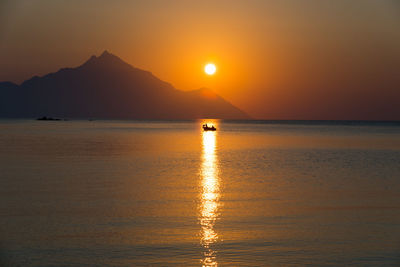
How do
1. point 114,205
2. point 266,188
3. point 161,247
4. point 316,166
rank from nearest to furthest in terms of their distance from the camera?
point 161,247 < point 114,205 < point 266,188 < point 316,166

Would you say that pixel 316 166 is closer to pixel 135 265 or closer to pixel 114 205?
pixel 114 205

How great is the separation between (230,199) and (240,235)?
637cm

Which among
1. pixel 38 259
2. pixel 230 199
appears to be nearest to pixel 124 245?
pixel 38 259

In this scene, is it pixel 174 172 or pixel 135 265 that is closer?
pixel 135 265

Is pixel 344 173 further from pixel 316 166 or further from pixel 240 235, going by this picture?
pixel 240 235

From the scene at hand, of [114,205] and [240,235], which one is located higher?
[114,205]

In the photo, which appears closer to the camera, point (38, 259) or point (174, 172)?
point (38, 259)

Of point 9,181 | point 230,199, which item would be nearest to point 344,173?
point 230,199

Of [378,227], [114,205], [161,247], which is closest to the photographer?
[161,247]

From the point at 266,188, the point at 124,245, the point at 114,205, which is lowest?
the point at 124,245

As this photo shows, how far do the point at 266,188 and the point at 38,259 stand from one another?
14.9 m

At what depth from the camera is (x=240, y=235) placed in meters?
15.1

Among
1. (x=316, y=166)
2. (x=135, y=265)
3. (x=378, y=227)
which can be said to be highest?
(x=316, y=166)

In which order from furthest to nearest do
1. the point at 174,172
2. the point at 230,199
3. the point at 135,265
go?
the point at 174,172
the point at 230,199
the point at 135,265
